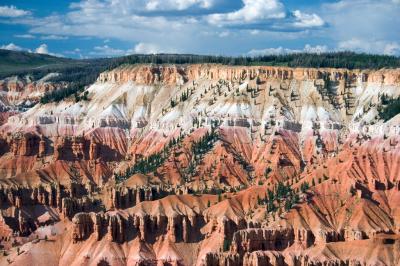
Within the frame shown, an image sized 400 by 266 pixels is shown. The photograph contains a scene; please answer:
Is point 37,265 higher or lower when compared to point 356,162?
lower

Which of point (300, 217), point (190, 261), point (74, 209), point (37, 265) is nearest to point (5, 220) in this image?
point (74, 209)

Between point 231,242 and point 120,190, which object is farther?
point 120,190

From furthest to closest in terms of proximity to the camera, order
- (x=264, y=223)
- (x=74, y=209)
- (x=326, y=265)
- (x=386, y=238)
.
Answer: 1. (x=74, y=209)
2. (x=264, y=223)
3. (x=386, y=238)
4. (x=326, y=265)

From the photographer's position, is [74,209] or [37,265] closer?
[37,265]

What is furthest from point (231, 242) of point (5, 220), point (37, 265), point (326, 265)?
point (5, 220)

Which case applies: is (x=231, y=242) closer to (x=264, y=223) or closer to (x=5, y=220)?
(x=264, y=223)

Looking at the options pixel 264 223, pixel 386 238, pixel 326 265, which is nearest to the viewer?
pixel 326 265

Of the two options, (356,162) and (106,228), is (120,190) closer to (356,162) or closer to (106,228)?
(106,228)

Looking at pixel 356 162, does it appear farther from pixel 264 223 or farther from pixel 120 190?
pixel 120 190
